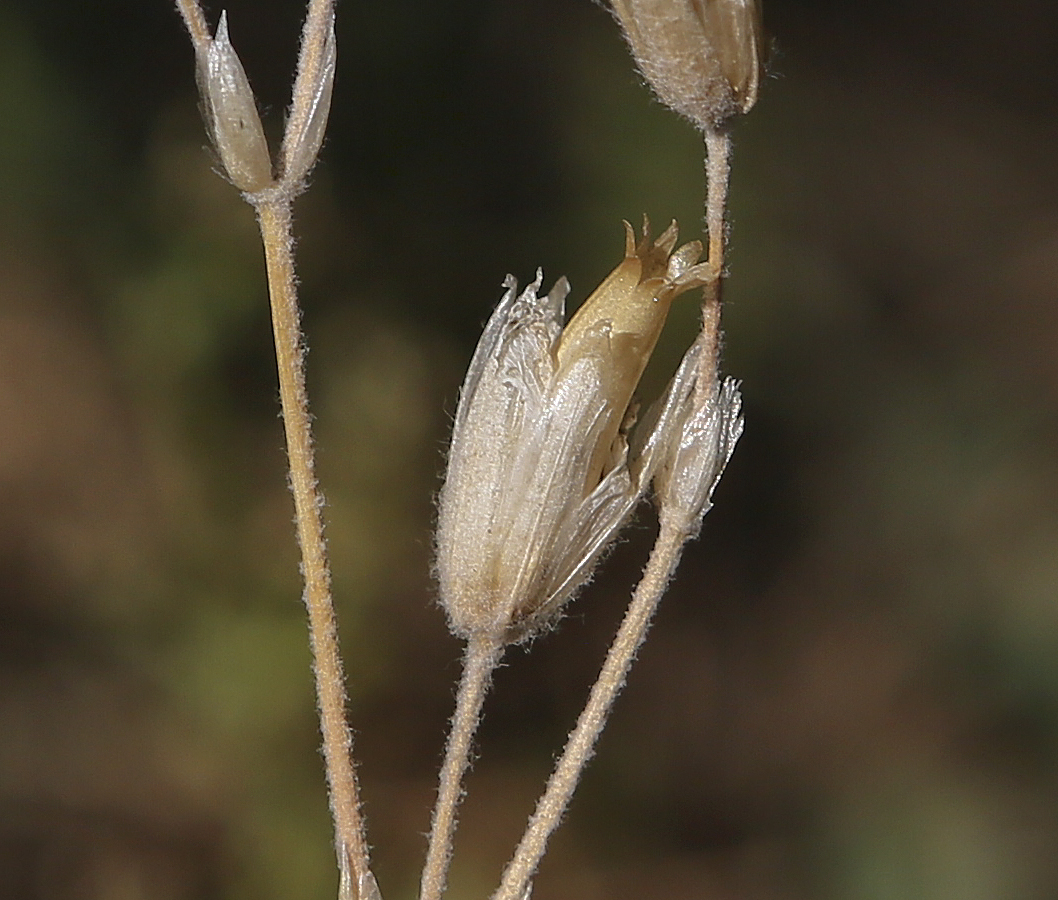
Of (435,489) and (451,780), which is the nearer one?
(451,780)

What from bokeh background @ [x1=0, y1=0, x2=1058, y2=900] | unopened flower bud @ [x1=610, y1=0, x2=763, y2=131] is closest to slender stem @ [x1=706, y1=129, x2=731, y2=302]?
unopened flower bud @ [x1=610, y1=0, x2=763, y2=131]

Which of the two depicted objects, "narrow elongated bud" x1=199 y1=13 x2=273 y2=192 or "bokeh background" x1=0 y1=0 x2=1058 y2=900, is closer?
"narrow elongated bud" x1=199 y1=13 x2=273 y2=192

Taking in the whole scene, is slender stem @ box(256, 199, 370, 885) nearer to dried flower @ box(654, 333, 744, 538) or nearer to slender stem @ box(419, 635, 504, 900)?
slender stem @ box(419, 635, 504, 900)

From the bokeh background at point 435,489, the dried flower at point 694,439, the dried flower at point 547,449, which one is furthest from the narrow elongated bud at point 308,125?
the bokeh background at point 435,489

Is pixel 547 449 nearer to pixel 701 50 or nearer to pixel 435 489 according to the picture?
pixel 701 50

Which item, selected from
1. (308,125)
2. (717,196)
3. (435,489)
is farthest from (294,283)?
(435,489)

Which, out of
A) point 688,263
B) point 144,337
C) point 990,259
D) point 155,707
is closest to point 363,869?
point 688,263
